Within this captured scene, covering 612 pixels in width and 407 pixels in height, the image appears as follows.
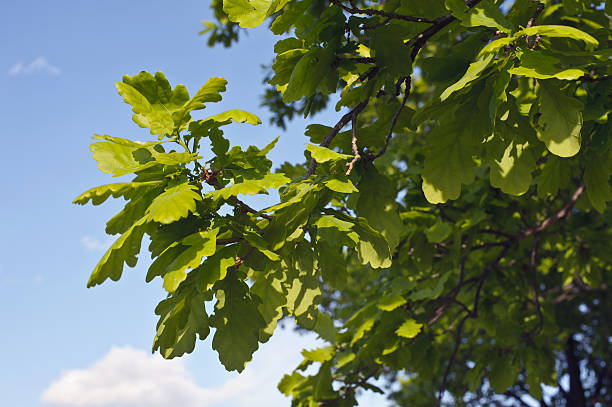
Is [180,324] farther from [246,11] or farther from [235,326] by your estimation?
[246,11]

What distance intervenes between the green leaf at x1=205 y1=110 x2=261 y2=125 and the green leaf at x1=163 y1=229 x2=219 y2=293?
0.53m

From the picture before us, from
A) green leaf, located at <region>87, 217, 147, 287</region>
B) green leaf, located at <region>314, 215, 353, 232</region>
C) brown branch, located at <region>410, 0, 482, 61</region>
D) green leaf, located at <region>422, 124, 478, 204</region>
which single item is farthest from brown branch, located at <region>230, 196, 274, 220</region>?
brown branch, located at <region>410, 0, 482, 61</region>

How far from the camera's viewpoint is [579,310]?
1148 centimetres

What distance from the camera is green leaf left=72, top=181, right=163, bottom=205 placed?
2.07 meters

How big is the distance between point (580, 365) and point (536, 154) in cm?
1081

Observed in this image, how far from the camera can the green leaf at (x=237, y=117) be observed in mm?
2301

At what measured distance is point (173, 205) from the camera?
1.92m

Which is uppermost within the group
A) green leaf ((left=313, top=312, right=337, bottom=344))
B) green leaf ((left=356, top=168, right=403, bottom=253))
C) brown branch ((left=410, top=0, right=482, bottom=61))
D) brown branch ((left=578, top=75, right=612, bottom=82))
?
brown branch ((left=410, top=0, right=482, bottom=61))

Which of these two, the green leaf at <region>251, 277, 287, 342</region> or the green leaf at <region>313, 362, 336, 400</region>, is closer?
the green leaf at <region>251, 277, 287, 342</region>

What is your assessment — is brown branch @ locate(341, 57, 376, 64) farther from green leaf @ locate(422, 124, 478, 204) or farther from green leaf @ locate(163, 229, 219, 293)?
green leaf @ locate(163, 229, 219, 293)

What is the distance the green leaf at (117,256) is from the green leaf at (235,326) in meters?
0.37

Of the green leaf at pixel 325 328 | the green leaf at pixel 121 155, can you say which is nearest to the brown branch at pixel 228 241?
the green leaf at pixel 121 155

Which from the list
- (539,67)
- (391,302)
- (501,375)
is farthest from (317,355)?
(539,67)

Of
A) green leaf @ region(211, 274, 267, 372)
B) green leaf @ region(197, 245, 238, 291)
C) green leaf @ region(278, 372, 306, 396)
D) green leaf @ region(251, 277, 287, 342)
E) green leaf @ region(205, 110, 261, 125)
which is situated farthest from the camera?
green leaf @ region(278, 372, 306, 396)
